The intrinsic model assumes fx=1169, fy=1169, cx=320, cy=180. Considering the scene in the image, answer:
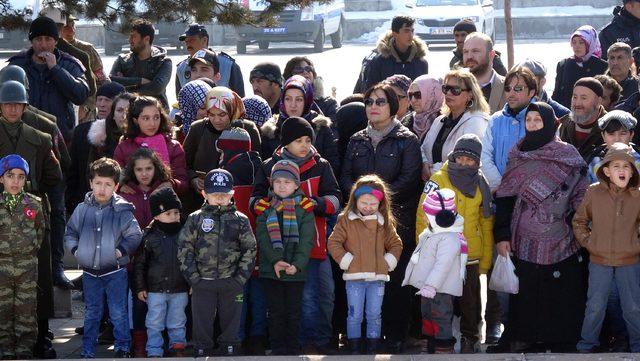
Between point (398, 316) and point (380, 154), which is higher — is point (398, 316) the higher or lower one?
the lower one

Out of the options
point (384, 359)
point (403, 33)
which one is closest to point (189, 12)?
point (403, 33)

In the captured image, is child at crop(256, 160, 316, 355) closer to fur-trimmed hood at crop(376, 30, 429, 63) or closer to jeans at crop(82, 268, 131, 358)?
jeans at crop(82, 268, 131, 358)

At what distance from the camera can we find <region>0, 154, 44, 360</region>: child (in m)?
7.91

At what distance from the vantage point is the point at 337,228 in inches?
314

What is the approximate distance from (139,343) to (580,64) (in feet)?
19.2

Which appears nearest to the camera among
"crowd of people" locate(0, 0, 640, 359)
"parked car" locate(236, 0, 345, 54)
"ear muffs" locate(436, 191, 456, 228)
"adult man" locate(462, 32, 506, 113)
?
"ear muffs" locate(436, 191, 456, 228)

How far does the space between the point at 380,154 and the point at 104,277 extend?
211 cm

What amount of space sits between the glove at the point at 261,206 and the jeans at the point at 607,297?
223 centimetres

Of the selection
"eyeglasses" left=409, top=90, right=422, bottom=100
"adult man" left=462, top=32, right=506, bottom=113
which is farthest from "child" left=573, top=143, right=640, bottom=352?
"adult man" left=462, top=32, right=506, bottom=113

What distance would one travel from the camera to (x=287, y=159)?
321 inches

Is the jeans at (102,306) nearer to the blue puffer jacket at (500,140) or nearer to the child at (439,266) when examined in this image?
the child at (439,266)

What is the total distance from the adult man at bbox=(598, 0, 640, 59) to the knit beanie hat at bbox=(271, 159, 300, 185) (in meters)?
6.42

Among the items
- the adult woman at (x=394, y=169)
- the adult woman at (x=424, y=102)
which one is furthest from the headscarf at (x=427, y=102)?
the adult woman at (x=394, y=169)

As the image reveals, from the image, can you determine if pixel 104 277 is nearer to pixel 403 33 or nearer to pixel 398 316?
pixel 398 316
